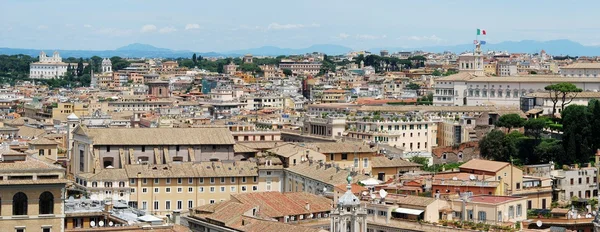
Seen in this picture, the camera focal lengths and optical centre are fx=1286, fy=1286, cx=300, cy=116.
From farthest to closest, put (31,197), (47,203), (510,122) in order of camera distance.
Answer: (510,122) → (47,203) → (31,197)

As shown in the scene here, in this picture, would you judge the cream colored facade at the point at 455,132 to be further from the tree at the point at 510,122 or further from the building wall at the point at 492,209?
the building wall at the point at 492,209

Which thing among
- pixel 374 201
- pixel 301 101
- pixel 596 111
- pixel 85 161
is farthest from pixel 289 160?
pixel 301 101

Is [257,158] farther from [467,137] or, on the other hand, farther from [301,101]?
[301,101]

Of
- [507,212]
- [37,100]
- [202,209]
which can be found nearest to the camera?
[507,212]

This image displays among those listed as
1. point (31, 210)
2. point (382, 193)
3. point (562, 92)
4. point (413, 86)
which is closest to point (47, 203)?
point (31, 210)

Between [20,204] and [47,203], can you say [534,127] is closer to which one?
[47,203]

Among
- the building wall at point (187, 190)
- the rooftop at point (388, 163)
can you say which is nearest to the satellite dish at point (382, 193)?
the rooftop at point (388, 163)

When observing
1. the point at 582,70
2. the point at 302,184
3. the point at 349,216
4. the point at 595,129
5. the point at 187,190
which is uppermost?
the point at 582,70
